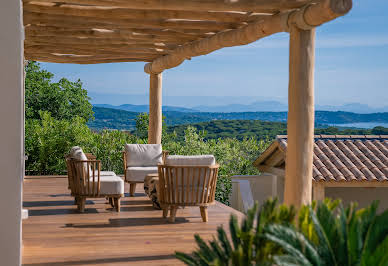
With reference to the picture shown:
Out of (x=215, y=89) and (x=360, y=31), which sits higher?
(x=360, y=31)

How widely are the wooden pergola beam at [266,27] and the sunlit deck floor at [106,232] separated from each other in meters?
2.70

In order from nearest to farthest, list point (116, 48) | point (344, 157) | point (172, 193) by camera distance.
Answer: point (172, 193) → point (116, 48) → point (344, 157)

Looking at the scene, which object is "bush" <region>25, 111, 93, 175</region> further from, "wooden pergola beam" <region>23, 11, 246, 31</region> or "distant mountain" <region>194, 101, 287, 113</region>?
"distant mountain" <region>194, 101, 287, 113</region>

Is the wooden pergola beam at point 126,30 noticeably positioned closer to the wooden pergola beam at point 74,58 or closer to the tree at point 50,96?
the wooden pergola beam at point 74,58

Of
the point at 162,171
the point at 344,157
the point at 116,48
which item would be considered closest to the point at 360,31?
the point at 344,157

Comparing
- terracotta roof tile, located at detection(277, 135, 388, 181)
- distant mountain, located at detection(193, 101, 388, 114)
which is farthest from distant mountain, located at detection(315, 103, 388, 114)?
terracotta roof tile, located at detection(277, 135, 388, 181)

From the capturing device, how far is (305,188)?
631cm

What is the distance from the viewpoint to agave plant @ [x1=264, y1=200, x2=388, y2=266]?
9.86ft

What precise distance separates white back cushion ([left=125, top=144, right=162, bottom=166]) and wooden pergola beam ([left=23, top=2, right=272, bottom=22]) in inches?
136

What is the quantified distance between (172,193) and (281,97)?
38859mm

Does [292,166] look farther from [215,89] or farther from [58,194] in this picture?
[215,89]

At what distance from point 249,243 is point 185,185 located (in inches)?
160
